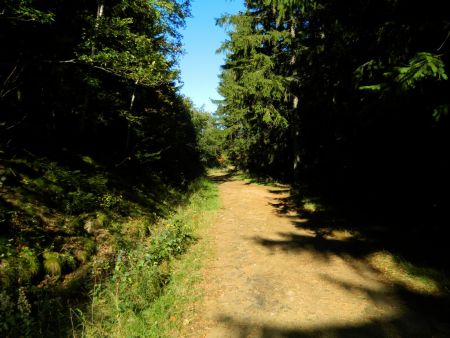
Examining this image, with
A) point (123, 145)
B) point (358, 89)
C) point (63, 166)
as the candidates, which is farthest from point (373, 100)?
point (123, 145)

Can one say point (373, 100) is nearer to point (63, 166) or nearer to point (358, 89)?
point (358, 89)

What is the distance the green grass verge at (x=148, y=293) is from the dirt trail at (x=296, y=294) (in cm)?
38

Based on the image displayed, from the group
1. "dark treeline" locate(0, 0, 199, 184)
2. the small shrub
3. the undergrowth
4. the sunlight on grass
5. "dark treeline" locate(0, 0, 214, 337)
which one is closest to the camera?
the undergrowth

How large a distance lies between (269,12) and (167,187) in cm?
1343

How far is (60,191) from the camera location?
673 centimetres

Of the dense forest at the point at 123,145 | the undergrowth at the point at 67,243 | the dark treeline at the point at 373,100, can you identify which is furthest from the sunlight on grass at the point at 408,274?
the undergrowth at the point at 67,243

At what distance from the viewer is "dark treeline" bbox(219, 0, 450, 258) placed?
5613 millimetres

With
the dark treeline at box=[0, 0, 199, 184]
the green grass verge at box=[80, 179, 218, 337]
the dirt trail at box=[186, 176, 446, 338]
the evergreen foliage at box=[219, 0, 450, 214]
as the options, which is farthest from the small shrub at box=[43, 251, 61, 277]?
the evergreen foliage at box=[219, 0, 450, 214]

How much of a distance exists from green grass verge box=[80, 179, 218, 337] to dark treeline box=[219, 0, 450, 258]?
527 cm

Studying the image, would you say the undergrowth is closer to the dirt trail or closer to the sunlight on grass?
the dirt trail

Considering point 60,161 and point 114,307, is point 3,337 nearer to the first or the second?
point 114,307

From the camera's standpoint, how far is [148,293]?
4723 mm

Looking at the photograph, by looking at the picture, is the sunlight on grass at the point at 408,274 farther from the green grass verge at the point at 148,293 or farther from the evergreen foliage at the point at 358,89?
the green grass verge at the point at 148,293

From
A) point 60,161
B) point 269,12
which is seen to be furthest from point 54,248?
point 269,12
